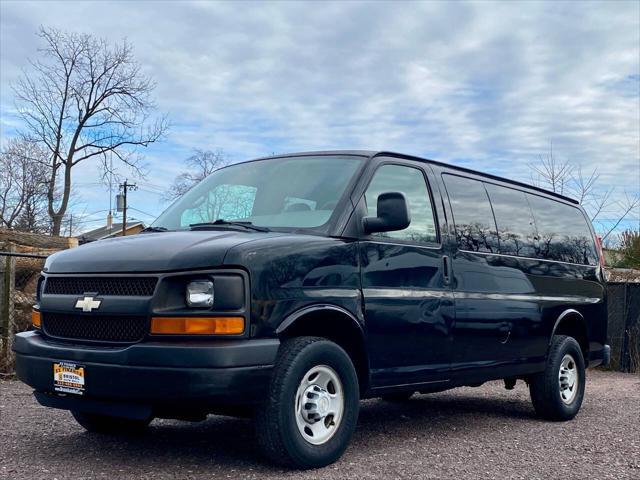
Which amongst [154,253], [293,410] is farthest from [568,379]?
[154,253]

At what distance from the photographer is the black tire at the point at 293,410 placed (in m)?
4.45

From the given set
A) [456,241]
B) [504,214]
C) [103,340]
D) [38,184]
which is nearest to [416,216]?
[456,241]

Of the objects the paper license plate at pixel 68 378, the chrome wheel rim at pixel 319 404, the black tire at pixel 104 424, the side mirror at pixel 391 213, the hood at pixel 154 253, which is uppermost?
the side mirror at pixel 391 213

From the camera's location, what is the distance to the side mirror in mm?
5145

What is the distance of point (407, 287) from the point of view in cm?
554

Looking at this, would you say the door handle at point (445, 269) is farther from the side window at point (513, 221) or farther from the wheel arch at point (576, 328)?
the wheel arch at point (576, 328)

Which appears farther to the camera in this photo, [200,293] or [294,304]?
[294,304]

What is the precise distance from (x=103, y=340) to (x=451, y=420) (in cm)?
383

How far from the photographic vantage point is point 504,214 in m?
7.15

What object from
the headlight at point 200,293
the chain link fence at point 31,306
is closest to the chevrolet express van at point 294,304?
the headlight at point 200,293

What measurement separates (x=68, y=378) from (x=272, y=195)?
1.90 metres

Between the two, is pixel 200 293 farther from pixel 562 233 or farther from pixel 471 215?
pixel 562 233

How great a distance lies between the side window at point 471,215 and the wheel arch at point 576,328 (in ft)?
4.97

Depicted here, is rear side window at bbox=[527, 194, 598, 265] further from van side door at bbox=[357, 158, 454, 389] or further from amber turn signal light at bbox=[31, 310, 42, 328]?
amber turn signal light at bbox=[31, 310, 42, 328]
